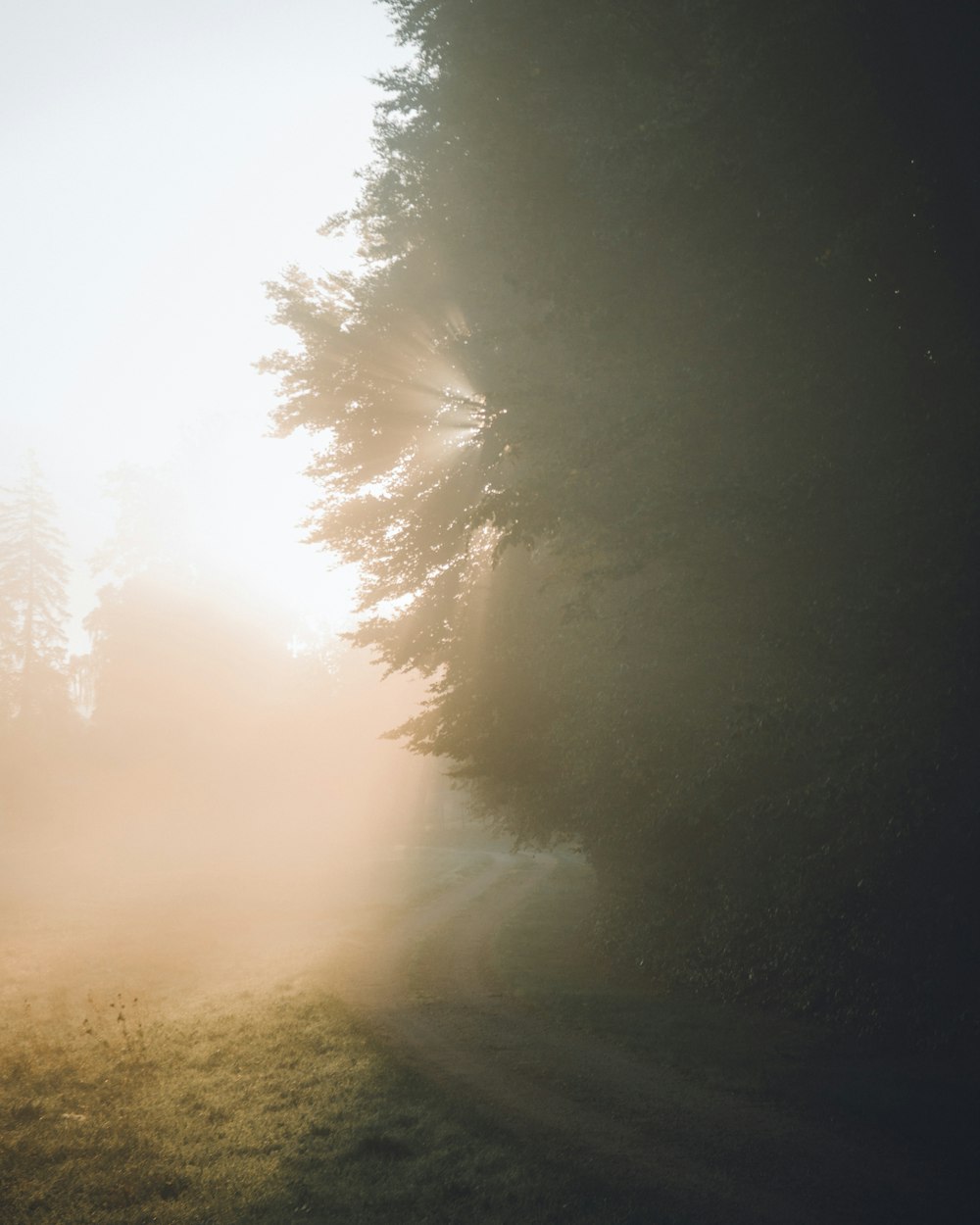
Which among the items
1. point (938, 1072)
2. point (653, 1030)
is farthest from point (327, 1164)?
point (938, 1072)

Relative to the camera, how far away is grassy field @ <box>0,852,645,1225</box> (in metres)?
6.88

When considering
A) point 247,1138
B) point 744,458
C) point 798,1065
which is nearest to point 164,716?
point 247,1138

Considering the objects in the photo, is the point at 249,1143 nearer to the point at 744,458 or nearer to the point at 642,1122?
the point at 642,1122

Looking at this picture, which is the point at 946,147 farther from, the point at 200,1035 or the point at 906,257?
the point at 200,1035

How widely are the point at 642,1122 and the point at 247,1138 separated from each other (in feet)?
12.5

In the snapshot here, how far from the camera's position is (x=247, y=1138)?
8.35 metres

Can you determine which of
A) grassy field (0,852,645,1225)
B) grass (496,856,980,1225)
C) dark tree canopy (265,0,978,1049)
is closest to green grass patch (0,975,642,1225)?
grassy field (0,852,645,1225)

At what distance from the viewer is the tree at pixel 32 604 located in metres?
58.5

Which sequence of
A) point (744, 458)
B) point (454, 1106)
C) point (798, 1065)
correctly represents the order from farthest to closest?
point (744, 458) < point (798, 1065) < point (454, 1106)

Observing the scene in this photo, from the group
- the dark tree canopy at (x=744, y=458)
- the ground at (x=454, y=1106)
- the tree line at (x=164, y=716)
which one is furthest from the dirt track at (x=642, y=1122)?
the tree line at (x=164, y=716)

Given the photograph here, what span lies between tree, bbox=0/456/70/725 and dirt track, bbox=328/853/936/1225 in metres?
51.8

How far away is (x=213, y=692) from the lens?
60250mm

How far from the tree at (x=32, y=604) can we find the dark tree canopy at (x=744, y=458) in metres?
52.7

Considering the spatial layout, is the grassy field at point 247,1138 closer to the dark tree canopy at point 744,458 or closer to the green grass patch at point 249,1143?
the green grass patch at point 249,1143
